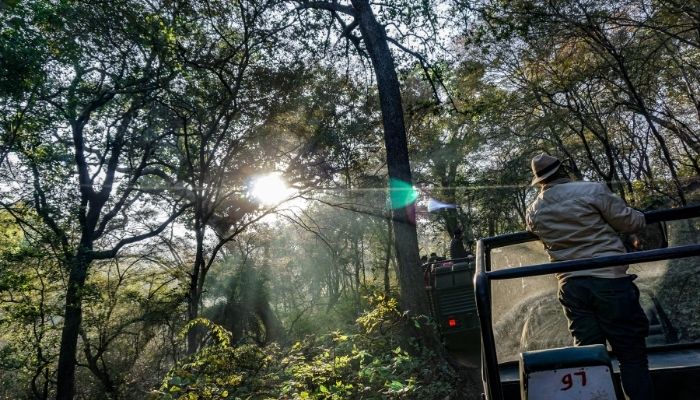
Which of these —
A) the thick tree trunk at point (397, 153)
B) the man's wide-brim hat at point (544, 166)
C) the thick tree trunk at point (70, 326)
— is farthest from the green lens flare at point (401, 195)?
the thick tree trunk at point (70, 326)

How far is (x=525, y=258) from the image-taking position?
397 centimetres

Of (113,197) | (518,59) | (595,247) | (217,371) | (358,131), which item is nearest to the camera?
(595,247)

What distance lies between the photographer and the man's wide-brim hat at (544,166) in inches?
108

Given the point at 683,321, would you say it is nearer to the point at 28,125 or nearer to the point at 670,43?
the point at 670,43

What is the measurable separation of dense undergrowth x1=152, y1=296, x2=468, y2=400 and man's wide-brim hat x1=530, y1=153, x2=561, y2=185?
2183 millimetres

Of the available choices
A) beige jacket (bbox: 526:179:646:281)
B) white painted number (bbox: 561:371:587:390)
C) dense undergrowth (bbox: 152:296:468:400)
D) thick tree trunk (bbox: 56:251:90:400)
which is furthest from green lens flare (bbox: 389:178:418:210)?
thick tree trunk (bbox: 56:251:90:400)

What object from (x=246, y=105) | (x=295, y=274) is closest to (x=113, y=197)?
(x=246, y=105)

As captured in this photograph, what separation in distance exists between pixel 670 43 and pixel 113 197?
16.9m

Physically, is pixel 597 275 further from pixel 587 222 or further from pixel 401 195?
pixel 401 195

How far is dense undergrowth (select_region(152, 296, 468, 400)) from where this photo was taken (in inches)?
168

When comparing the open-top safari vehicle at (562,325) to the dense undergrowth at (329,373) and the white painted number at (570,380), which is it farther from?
the dense undergrowth at (329,373)

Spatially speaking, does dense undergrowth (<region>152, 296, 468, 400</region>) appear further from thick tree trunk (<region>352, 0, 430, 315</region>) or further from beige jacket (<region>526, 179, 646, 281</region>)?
beige jacket (<region>526, 179, 646, 281</region>)

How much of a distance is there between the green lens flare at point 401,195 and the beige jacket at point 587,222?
469 centimetres

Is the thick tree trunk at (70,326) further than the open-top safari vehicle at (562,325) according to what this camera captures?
Yes
